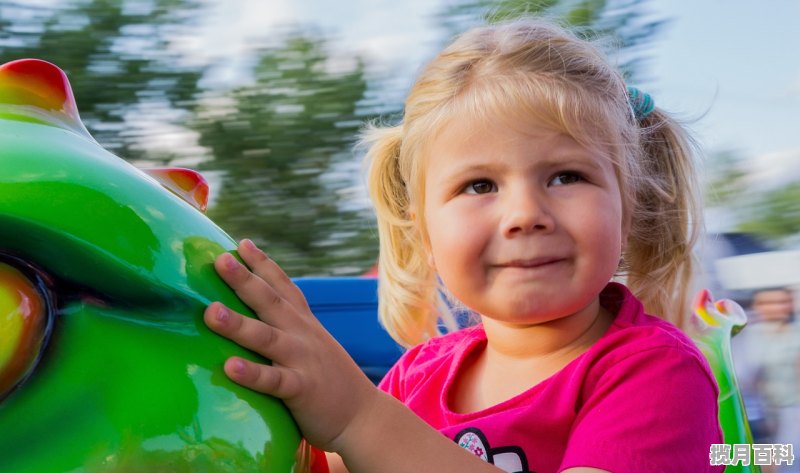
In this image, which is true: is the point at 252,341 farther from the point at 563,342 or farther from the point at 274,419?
the point at 563,342

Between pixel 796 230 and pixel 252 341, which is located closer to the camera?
pixel 252 341

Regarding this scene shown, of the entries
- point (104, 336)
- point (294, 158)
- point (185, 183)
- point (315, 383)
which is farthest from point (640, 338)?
point (294, 158)

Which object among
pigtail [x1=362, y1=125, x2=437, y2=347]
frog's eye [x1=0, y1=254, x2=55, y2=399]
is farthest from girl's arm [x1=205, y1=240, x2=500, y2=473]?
pigtail [x1=362, y1=125, x2=437, y2=347]

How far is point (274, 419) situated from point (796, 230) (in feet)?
14.0

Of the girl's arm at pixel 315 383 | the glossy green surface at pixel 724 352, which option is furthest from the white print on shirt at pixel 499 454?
the glossy green surface at pixel 724 352

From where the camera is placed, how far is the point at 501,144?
1.31 m

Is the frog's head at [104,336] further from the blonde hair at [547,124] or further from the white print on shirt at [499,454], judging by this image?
the blonde hair at [547,124]

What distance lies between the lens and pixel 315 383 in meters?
0.97

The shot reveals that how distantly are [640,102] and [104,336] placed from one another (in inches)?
42.6

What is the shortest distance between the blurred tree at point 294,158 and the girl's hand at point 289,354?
3513mm

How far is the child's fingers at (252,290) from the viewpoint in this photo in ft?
3.05

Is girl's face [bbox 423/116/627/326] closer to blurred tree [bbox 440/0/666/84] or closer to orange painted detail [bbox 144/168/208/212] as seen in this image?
orange painted detail [bbox 144/168/208/212]

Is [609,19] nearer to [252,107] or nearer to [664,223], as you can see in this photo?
[252,107]

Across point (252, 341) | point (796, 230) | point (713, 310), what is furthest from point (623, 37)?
point (252, 341)
